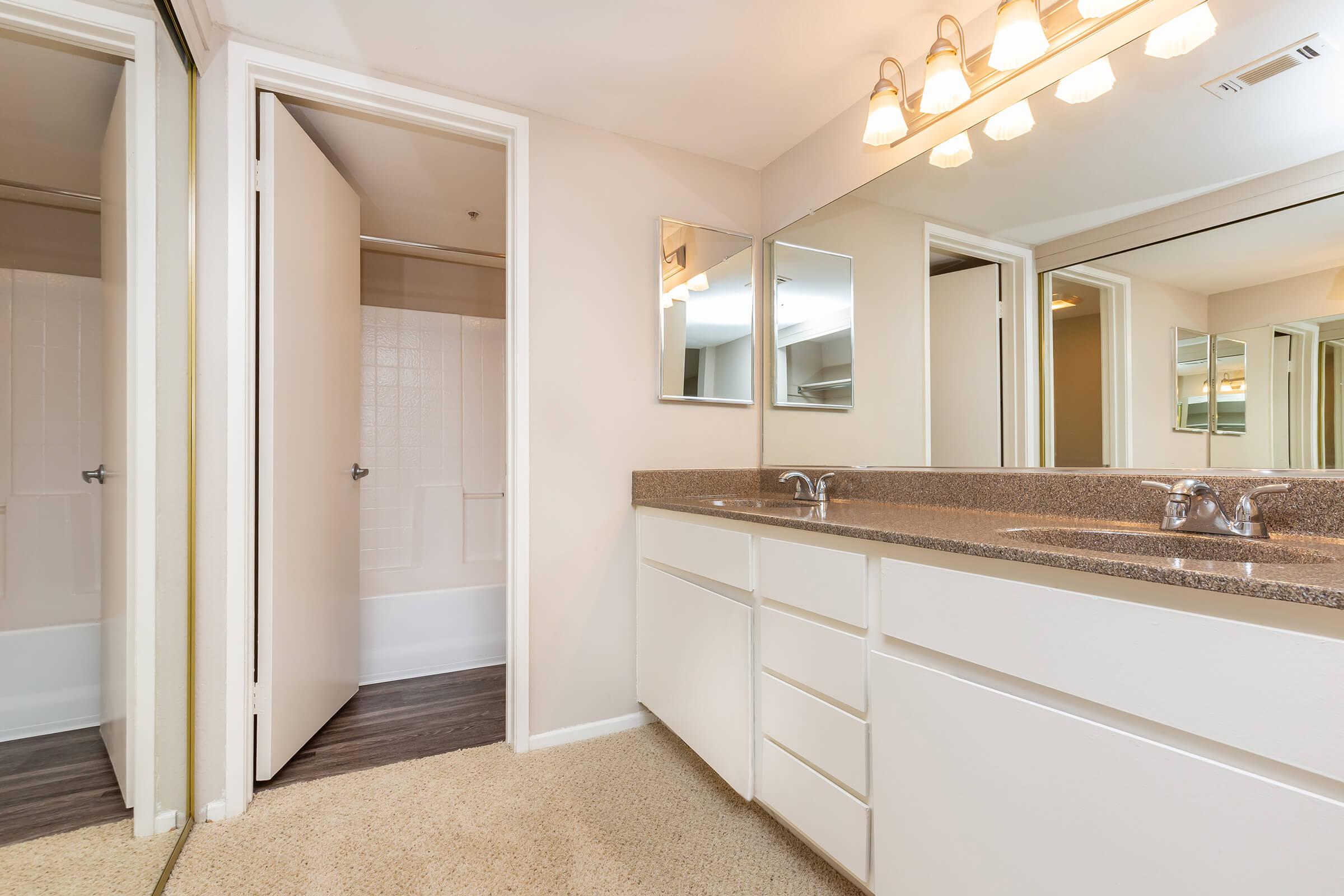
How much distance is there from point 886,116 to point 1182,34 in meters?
0.68

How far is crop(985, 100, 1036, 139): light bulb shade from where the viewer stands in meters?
1.56

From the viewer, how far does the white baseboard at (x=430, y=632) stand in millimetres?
2867

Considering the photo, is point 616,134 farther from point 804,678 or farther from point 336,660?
point 336,660

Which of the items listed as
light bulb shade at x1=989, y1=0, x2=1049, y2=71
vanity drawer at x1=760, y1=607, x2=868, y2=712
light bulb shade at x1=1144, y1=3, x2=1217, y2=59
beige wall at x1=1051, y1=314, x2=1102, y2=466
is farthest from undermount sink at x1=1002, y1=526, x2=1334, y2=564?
light bulb shade at x1=989, y1=0, x2=1049, y2=71

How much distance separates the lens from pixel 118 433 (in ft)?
3.87

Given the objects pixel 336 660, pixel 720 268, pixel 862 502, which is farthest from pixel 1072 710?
pixel 336 660

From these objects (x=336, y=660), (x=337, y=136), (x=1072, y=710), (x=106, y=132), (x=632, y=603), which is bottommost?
(x=336, y=660)

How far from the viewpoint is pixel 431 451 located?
3.30 metres

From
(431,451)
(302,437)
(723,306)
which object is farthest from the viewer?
(431,451)

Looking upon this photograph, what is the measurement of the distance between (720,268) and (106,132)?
1796 millimetres

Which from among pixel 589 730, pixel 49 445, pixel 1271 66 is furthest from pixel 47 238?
pixel 1271 66

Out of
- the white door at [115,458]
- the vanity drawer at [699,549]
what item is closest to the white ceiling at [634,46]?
the white door at [115,458]

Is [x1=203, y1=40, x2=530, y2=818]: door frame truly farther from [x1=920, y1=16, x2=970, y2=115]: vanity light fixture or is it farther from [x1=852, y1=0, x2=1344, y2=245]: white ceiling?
[x1=852, y1=0, x2=1344, y2=245]: white ceiling

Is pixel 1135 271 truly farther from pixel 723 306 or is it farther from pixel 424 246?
pixel 424 246
